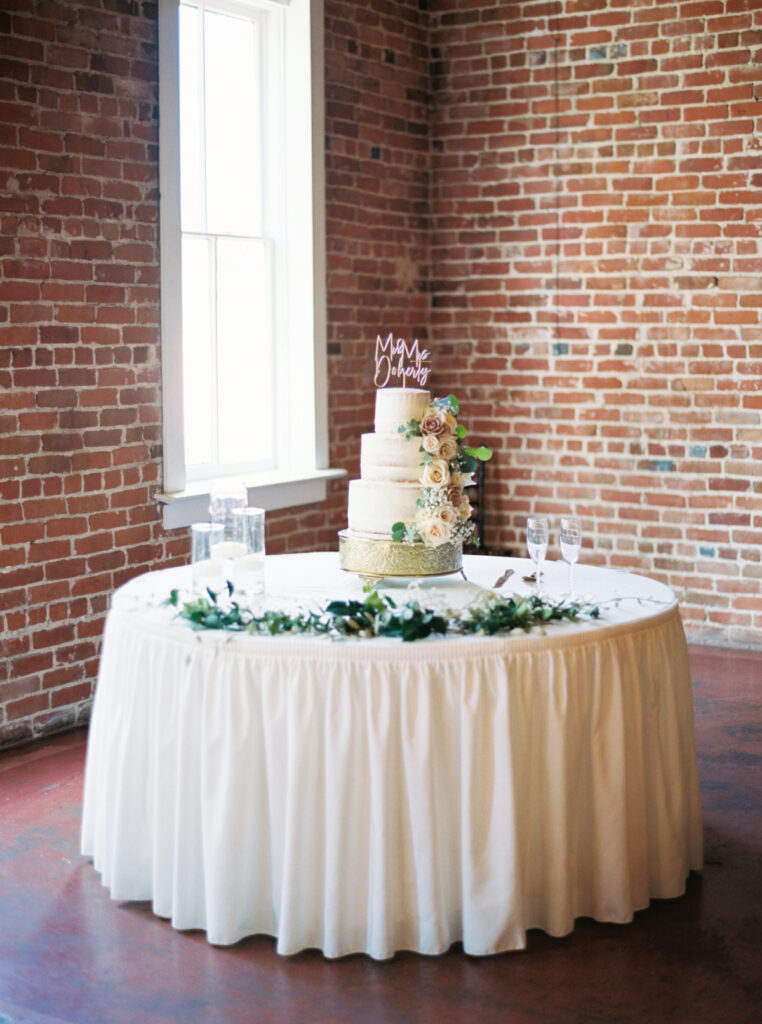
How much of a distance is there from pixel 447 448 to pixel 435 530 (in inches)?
9.5

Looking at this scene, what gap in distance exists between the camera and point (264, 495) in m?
6.09

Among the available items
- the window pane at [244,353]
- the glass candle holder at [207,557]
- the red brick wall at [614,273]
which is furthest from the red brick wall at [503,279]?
the glass candle holder at [207,557]

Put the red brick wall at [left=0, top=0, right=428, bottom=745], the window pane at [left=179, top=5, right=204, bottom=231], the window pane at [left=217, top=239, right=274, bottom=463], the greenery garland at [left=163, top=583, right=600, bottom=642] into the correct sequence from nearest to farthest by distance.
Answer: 1. the greenery garland at [left=163, top=583, right=600, bottom=642]
2. the red brick wall at [left=0, top=0, right=428, bottom=745]
3. the window pane at [left=179, top=5, right=204, bottom=231]
4. the window pane at [left=217, top=239, right=274, bottom=463]

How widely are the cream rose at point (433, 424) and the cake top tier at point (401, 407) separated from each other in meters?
0.07

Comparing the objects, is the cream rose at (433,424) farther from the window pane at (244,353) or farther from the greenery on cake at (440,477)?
the window pane at (244,353)

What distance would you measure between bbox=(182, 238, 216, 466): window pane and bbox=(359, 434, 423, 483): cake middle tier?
2215 millimetres

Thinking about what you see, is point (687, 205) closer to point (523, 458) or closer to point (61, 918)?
point (523, 458)

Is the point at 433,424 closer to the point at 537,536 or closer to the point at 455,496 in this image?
the point at 455,496

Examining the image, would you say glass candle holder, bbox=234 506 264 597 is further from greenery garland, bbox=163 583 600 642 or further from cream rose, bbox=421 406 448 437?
cream rose, bbox=421 406 448 437

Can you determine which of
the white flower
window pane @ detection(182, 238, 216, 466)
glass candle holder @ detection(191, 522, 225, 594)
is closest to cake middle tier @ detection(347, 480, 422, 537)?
the white flower

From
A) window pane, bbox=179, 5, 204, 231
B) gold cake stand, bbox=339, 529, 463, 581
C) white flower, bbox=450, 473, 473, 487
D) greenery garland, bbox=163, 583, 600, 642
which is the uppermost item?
window pane, bbox=179, 5, 204, 231

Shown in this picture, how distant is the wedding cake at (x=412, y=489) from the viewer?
368cm

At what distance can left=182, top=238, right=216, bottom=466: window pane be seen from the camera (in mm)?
5871

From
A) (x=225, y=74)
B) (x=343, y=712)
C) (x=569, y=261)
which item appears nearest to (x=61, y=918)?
(x=343, y=712)
